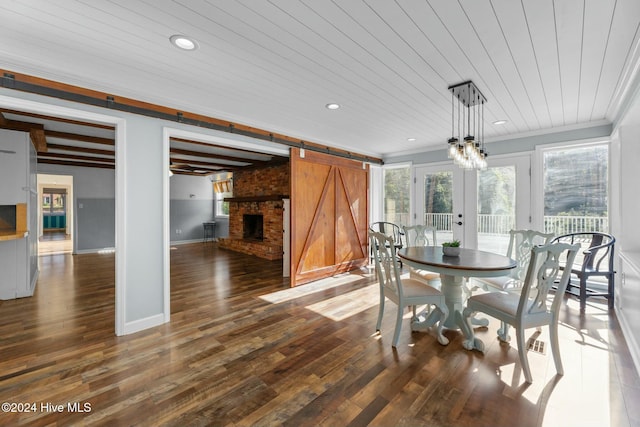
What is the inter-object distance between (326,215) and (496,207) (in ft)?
9.96

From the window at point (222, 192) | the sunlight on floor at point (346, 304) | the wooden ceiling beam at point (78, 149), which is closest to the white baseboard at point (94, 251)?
the wooden ceiling beam at point (78, 149)

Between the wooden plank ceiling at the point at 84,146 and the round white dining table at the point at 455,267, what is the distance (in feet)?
10.8

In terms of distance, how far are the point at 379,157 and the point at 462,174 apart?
1.90m

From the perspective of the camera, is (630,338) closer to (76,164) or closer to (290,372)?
(290,372)

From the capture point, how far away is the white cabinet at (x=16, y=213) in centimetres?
374

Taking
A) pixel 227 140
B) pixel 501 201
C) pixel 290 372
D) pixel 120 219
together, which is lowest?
pixel 290 372

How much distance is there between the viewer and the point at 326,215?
209 inches

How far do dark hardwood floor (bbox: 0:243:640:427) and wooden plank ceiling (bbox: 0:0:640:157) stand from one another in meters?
2.50

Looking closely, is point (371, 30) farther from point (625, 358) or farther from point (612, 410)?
point (625, 358)

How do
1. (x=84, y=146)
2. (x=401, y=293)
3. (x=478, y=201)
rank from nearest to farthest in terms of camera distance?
1. (x=401, y=293)
2. (x=478, y=201)
3. (x=84, y=146)

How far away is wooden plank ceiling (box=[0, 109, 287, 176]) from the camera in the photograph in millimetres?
3838

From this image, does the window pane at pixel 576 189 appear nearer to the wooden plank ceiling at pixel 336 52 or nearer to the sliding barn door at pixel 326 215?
the wooden plank ceiling at pixel 336 52

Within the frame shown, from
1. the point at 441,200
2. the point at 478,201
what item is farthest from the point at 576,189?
the point at 441,200

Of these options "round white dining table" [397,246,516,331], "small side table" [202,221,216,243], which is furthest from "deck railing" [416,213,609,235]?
"small side table" [202,221,216,243]
